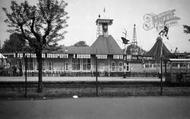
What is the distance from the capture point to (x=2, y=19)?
1024 cm

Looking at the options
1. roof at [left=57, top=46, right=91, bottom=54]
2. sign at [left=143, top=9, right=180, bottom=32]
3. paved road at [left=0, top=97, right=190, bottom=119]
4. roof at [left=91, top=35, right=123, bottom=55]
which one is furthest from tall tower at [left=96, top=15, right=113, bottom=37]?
paved road at [left=0, top=97, right=190, bottom=119]

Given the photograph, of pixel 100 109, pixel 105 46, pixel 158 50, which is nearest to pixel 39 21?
pixel 100 109

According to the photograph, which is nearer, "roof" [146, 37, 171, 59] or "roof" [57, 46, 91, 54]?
"roof" [57, 46, 91, 54]

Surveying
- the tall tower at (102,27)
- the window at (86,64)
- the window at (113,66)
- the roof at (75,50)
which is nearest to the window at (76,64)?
the window at (86,64)

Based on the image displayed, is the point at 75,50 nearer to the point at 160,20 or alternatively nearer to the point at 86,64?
the point at 86,64

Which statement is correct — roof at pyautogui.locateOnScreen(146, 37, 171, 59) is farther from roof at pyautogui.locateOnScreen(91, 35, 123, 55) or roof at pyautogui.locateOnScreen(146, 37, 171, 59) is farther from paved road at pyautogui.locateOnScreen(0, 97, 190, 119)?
paved road at pyautogui.locateOnScreen(0, 97, 190, 119)

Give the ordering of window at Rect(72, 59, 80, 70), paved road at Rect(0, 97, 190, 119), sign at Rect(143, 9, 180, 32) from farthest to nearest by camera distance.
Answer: window at Rect(72, 59, 80, 70)
sign at Rect(143, 9, 180, 32)
paved road at Rect(0, 97, 190, 119)

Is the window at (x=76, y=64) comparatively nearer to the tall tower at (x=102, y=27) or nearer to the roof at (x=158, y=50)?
the tall tower at (x=102, y=27)

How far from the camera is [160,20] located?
11820mm

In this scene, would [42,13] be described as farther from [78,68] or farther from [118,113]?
[78,68]

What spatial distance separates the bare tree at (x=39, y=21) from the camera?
406 inches

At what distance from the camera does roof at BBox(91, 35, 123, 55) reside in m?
28.7

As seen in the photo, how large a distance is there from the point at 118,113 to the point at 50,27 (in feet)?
21.3

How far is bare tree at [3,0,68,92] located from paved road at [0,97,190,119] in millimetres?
4059
